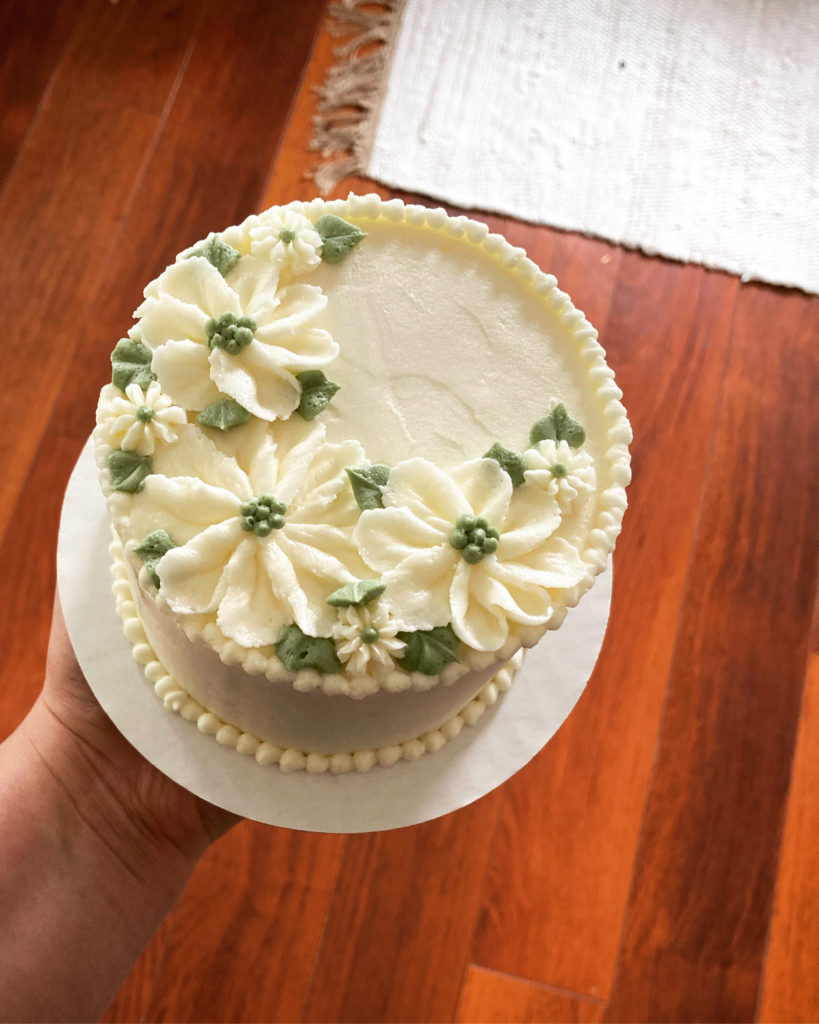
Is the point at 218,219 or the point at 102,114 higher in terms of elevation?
the point at 102,114

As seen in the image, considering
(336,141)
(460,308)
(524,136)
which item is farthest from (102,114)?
(460,308)

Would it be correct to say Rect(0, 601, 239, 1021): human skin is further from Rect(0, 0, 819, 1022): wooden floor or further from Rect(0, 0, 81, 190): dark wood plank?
Rect(0, 0, 81, 190): dark wood plank

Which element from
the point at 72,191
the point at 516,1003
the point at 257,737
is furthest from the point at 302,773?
the point at 72,191

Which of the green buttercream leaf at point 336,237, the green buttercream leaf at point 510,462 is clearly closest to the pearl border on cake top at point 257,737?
the green buttercream leaf at point 510,462

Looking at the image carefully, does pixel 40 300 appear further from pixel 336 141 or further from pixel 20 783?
pixel 20 783

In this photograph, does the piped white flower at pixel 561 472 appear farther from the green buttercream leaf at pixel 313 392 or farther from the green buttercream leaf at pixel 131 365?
the green buttercream leaf at pixel 131 365

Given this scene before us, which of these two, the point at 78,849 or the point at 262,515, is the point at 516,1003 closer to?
the point at 78,849

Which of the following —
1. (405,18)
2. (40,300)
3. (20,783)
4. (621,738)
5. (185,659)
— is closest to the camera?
(185,659)
